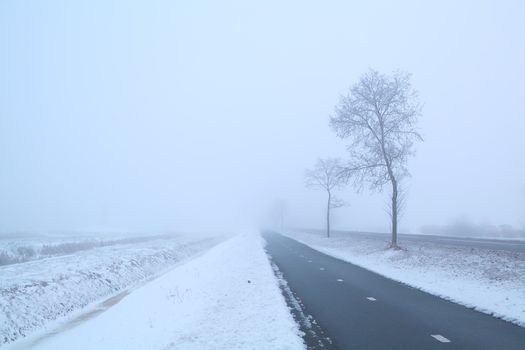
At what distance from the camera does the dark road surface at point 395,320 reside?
8617 millimetres

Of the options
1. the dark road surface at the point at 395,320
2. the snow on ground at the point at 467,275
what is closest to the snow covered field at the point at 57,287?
the dark road surface at the point at 395,320

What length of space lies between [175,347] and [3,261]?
31643mm

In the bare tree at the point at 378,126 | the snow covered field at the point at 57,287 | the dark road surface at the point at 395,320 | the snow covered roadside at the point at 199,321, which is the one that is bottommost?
the snow covered field at the point at 57,287

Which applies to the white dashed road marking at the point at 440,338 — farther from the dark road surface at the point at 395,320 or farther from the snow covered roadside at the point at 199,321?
the snow covered roadside at the point at 199,321

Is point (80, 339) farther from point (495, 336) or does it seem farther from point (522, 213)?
point (522, 213)

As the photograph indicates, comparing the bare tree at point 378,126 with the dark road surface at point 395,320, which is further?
the bare tree at point 378,126

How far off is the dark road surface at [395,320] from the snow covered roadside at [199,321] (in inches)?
48.8

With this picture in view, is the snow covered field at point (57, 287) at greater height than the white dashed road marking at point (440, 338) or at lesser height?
lesser

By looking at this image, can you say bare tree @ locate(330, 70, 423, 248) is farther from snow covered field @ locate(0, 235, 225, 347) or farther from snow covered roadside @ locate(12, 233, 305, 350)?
snow covered field @ locate(0, 235, 225, 347)

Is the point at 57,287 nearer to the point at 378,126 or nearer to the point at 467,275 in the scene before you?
the point at 467,275

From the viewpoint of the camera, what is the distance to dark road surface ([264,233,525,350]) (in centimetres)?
862

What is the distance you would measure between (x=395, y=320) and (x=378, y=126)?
22.4 m

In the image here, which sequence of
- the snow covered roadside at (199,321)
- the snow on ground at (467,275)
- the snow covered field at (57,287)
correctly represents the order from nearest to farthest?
1. the snow covered roadside at (199,321)
2. the snow on ground at (467,275)
3. the snow covered field at (57,287)

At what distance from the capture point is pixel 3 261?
1309 inches
